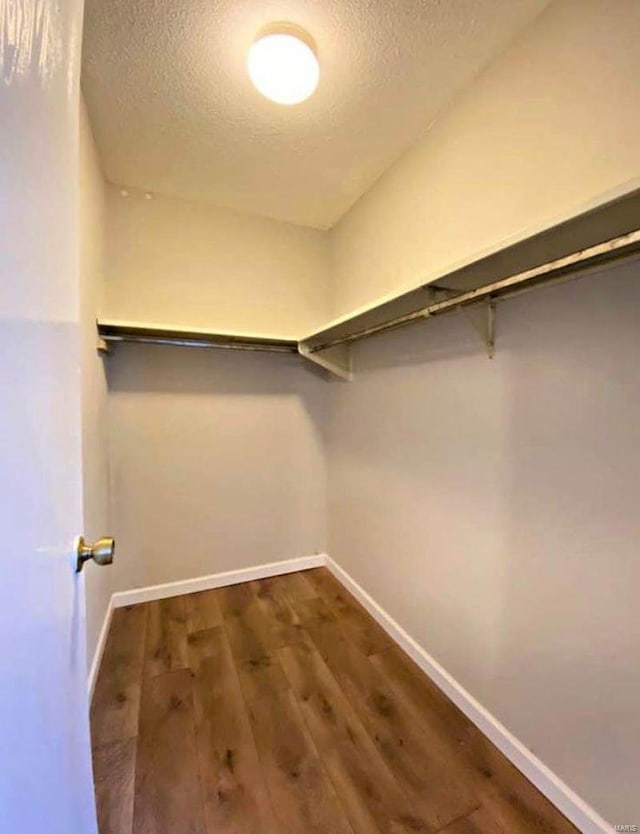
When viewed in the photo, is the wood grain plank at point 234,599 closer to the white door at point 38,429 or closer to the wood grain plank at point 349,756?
the wood grain plank at point 349,756

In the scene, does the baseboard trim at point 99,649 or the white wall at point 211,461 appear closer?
the baseboard trim at point 99,649

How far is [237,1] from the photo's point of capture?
3.79 ft

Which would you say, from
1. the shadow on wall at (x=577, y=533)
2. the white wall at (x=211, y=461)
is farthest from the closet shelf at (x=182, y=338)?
the shadow on wall at (x=577, y=533)

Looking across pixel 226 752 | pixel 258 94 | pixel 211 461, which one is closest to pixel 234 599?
pixel 211 461

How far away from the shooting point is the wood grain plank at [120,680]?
1.43 metres

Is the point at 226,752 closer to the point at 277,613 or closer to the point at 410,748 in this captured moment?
the point at 410,748

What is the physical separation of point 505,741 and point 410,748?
338 millimetres

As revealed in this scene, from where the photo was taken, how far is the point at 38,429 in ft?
1.67

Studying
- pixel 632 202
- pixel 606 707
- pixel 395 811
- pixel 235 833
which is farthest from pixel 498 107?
pixel 235 833

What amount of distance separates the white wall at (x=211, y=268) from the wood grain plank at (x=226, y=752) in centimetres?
187

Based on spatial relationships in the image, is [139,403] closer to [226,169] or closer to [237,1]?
[226,169]

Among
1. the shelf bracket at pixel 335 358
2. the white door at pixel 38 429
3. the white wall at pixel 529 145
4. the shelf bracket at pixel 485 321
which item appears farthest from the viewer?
the shelf bracket at pixel 335 358

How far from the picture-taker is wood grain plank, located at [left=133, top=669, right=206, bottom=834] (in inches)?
44.3

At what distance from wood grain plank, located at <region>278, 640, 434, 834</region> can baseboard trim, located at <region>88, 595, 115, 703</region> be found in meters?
0.83
